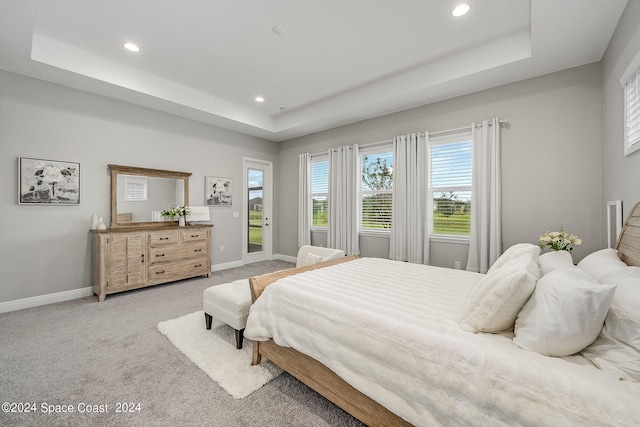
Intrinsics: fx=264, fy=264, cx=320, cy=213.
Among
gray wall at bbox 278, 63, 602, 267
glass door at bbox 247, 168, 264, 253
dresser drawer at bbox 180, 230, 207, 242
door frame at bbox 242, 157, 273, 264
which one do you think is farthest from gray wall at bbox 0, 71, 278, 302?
gray wall at bbox 278, 63, 602, 267

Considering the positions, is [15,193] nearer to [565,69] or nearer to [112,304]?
[112,304]

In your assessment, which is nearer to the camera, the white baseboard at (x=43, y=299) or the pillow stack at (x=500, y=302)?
the pillow stack at (x=500, y=302)

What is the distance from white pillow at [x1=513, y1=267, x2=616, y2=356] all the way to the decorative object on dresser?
4282 millimetres

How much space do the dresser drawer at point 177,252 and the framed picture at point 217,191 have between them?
93cm

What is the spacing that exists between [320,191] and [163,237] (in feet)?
9.73

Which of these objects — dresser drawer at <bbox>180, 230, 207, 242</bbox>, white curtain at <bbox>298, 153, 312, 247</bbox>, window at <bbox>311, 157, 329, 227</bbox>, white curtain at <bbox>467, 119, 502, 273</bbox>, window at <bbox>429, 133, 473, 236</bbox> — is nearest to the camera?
white curtain at <bbox>467, 119, 502, 273</bbox>

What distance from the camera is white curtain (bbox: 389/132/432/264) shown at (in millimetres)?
4012

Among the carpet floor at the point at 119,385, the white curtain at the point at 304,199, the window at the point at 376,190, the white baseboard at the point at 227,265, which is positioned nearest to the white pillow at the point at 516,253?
the carpet floor at the point at 119,385

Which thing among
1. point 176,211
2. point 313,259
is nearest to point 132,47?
point 176,211

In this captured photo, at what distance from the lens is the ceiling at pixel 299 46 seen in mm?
2393

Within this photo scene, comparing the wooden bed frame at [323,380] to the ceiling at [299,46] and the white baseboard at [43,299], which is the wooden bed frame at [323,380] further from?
the white baseboard at [43,299]

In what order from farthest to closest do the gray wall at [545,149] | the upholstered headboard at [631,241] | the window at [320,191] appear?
the window at [320,191] < the gray wall at [545,149] < the upholstered headboard at [631,241]

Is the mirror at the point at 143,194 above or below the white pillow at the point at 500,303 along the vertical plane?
above

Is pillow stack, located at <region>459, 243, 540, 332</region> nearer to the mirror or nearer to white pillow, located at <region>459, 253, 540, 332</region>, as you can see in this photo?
white pillow, located at <region>459, 253, 540, 332</region>
